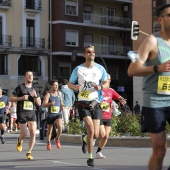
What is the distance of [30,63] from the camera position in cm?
5400

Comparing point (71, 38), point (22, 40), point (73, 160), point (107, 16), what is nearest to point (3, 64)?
point (22, 40)

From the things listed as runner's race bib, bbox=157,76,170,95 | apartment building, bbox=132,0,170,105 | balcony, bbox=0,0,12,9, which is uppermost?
balcony, bbox=0,0,12,9

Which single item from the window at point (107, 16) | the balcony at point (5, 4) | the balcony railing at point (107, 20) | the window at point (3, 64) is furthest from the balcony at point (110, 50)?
the balcony at point (5, 4)

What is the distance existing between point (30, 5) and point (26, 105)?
4248cm

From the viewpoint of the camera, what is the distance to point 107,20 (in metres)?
58.3

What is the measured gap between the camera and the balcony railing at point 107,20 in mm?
57219

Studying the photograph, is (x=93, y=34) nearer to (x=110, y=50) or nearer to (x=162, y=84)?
(x=110, y=50)

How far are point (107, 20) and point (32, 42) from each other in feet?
30.6

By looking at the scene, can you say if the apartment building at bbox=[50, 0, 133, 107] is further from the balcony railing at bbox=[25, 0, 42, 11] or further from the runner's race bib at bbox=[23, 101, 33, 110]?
the runner's race bib at bbox=[23, 101, 33, 110]

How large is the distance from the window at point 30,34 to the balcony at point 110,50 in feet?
20.8

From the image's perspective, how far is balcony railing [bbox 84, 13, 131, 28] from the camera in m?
57.2

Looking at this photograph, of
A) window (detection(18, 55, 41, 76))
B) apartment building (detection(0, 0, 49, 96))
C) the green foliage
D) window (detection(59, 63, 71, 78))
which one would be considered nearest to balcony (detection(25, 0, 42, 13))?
apartment building (detection(0, 0, 49, 96))

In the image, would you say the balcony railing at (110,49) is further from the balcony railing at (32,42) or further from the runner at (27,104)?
the runner at (27,104)

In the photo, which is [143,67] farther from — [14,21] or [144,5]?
[14,21]
